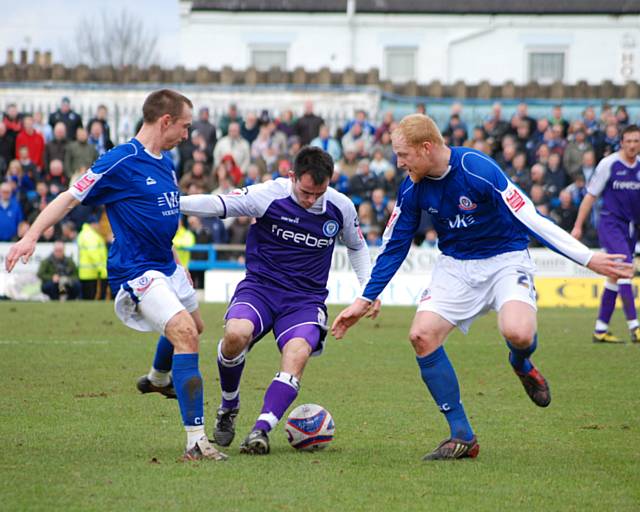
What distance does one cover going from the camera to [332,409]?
9.17 m

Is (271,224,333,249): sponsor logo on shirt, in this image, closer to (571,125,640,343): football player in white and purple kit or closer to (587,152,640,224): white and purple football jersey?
(571,125,640,343): football player in white and purple kit

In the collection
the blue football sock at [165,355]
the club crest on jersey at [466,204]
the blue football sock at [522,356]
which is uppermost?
the club crest on jersey at [466,204]

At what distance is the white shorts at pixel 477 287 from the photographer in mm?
7457

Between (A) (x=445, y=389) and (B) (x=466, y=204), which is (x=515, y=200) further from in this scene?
(A) (x=445, y=389)

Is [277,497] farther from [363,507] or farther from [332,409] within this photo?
[332,409]

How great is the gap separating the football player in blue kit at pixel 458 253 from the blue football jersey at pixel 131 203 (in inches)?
50.5

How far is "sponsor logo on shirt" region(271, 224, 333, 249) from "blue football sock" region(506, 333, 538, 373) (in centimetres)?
146

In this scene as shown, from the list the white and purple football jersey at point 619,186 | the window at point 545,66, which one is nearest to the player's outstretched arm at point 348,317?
the white and purple football jersey at point 619,186

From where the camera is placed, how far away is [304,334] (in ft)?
25.0

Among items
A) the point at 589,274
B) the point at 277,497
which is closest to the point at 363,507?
the point at 277,497

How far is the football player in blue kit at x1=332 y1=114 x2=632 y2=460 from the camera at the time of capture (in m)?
7.20

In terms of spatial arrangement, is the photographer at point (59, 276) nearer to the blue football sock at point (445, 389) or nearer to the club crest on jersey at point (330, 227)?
the club crest on jersey at point (330, 227)

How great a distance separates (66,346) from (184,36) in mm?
29048

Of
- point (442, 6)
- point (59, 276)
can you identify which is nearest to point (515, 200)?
point (59, 276)
